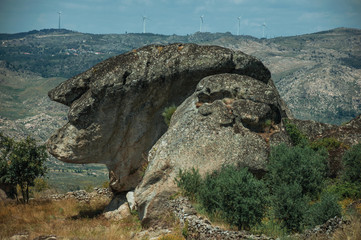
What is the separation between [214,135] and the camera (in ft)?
64.1

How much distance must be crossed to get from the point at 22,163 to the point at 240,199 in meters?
15.1

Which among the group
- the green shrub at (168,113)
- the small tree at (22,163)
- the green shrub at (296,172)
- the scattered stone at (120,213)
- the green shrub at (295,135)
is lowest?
the scattered stone at (120,213)

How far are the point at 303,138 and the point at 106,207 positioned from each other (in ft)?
41.5

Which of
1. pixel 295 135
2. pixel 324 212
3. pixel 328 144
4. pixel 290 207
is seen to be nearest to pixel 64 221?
pixel 290 207

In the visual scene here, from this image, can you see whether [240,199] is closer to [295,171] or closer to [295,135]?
[295,171]

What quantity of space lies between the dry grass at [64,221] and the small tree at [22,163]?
157 centimetres

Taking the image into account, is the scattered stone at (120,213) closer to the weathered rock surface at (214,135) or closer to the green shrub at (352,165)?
the weathered rock surface at (214,135)

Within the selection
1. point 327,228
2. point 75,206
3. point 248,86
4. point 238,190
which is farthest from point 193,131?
point 75,206

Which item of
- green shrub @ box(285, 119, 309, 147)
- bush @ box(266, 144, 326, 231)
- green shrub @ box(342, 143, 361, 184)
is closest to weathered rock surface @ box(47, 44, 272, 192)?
green shrub @ box(285, 119, 309, 147)

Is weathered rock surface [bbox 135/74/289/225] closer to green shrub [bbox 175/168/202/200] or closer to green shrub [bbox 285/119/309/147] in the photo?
green shrub [bbox 175/168/202/200]

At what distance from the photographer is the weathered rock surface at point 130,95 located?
74.1 ft

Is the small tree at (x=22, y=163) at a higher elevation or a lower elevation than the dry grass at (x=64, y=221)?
higher

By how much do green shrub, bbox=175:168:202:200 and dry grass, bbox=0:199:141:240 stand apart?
306cm

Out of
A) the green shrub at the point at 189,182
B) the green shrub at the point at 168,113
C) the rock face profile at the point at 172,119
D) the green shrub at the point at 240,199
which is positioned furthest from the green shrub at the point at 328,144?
the green shrub at the point at 240,199
